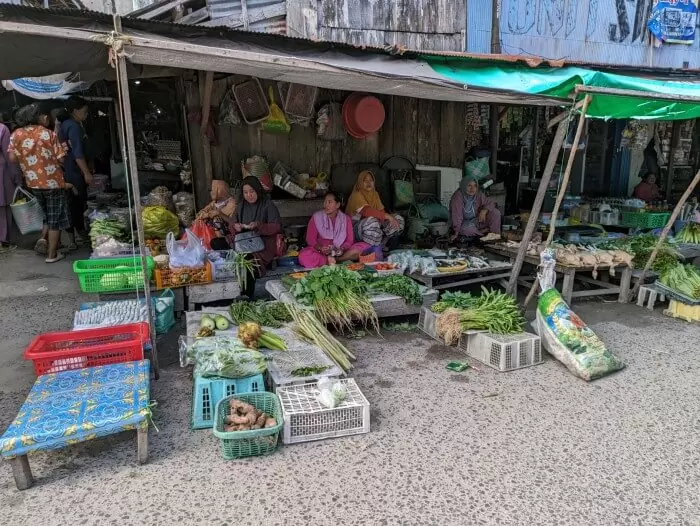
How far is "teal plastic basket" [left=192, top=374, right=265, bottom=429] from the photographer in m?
3.58

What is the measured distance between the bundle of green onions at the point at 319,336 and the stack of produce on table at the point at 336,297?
21 centimetres

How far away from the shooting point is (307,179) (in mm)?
8086

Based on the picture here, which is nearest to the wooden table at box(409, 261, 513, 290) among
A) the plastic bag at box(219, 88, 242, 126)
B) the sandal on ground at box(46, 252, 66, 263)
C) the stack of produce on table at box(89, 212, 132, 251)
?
the plastic bag at box(219, 88, 242, 126)

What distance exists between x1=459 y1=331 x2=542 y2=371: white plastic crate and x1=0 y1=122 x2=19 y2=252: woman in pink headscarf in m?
7.25

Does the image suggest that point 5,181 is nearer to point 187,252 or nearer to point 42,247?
point 42,247

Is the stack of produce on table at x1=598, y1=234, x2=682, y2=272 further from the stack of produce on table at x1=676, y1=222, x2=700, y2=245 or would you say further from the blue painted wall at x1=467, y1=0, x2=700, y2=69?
the blue painted wall at x1=467, y1=0, x2=700, y2=69

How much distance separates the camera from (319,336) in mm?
4555

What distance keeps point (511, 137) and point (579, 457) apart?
337 inches

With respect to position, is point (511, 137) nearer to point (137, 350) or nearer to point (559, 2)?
point (559, 2)

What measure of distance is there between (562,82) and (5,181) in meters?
7.90

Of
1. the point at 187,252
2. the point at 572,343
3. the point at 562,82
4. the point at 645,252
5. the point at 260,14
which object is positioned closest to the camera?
the point at 572,343

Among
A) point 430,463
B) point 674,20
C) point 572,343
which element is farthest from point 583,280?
point 674,20

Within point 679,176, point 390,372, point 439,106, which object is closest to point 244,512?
point 390,372

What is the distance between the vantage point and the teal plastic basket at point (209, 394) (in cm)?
358
